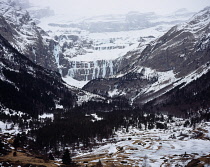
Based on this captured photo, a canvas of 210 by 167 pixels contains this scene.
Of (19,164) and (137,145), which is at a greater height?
(19,164)

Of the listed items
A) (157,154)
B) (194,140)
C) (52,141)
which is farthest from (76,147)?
(194,140)

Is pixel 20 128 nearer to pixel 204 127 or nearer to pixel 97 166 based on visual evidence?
pixel 97 166

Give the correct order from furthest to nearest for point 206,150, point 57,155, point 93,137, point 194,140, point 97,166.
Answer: point 93,137, point 194,140, point 57,155, point 206,150, point 97,166

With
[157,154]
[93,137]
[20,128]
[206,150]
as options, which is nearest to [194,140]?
[206,150]

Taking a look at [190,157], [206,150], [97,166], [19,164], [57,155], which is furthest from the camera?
[57,155]

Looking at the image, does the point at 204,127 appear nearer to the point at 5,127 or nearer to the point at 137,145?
the point at 137,145

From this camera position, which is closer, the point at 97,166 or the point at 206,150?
the point at 97,166
